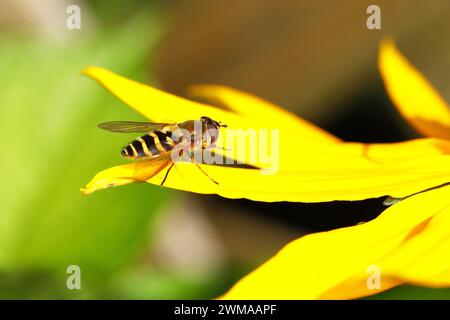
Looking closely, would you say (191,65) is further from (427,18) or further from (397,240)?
(397,240)

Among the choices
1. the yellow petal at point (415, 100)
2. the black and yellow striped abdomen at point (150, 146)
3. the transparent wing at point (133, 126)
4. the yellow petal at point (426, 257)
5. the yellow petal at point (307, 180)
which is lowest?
the yellow petal at point (426, 257)

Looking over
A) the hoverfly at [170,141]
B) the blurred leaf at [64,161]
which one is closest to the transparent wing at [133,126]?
the hoverfly at [170,141]

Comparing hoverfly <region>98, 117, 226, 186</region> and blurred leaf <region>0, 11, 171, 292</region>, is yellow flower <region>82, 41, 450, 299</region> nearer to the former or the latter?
hoverfly <region>98, 117, 226, 186</region>

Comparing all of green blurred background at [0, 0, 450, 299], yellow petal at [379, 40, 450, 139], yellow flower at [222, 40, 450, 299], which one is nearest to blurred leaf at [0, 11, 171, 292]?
green blurred background at [0, 0, 450, 299]

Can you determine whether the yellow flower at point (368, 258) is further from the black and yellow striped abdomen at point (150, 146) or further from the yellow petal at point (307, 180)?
the black and yellow striped abdomen at point (150, 146)

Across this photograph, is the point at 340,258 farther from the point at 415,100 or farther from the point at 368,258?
the point at 415,100

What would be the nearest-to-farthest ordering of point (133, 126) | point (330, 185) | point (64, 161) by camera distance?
point (330, 185), point (133, 126), point (64, 161)

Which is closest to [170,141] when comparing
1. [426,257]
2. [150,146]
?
[150,146]
